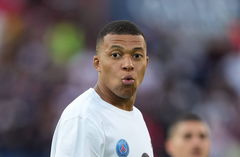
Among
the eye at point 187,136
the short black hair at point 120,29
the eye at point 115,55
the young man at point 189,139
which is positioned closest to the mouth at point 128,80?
the eye at point 115,55

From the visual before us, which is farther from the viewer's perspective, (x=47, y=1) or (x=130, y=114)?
(x=47, y=1)

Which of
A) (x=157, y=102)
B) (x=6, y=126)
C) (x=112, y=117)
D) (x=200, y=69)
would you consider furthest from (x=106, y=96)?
(x=200, y=69)

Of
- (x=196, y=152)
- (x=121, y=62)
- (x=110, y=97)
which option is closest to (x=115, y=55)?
(x=121, y=62)

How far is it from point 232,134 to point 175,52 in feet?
5.85

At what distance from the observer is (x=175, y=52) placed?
39.9ft

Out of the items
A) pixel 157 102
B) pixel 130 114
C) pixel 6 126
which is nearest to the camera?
pixel 130 114

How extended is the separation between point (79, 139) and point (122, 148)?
0.32 meters

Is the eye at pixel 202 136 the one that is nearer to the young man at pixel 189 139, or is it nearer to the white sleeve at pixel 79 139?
the young man at pixel 189 139

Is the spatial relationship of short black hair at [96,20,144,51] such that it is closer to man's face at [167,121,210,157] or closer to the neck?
the neck

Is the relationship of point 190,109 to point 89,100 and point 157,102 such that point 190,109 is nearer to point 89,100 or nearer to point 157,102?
point 157,102

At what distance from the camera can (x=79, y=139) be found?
12.8ft

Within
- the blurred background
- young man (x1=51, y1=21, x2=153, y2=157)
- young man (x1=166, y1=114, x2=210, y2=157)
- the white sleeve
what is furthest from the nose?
the blurred background

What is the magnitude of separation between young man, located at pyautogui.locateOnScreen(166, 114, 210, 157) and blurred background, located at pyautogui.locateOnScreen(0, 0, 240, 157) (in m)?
2.76

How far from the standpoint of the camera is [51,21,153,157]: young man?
3.91 meters
